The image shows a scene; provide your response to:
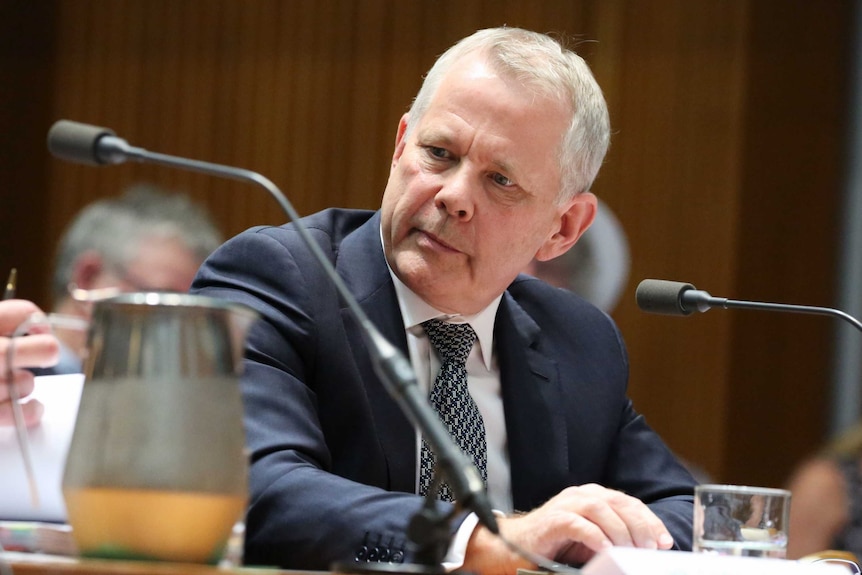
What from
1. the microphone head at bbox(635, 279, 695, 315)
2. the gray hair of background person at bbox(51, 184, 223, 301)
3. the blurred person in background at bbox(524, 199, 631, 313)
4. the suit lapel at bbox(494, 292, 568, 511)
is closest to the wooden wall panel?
the blurred person in background at bbox(524, 199, 631, 313)

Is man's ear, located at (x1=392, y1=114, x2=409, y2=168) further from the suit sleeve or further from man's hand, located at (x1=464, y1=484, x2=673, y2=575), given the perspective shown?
man's hand, located at (x1=464, y1=484, x2=673, y2=575)

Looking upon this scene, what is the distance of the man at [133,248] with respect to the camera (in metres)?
4.29

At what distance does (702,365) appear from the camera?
526 cm

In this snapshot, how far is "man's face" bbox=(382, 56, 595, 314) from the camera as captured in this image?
228cm

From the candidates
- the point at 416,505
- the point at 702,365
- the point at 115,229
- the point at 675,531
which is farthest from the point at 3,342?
the point at 702,365

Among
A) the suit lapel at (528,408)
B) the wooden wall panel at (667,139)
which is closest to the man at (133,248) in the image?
the wooden wall panel at (667,139)

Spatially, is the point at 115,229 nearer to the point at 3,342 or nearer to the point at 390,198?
the point at 390,198

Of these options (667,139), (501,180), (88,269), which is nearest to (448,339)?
(501,180)

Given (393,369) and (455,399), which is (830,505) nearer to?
(455,399)

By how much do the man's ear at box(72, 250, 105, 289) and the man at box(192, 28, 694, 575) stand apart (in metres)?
2.02

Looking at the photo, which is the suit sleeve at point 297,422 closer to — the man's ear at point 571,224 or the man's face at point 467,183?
the man's face at point 467,183

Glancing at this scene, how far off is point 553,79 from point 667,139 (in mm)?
3028

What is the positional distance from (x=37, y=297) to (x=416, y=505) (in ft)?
14.4

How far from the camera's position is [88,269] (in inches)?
171
